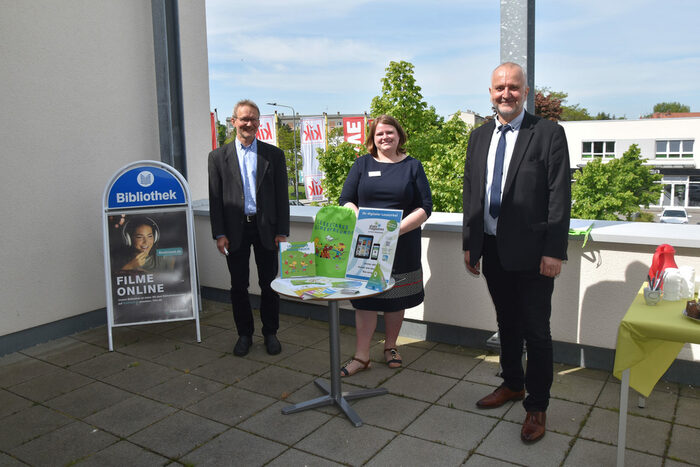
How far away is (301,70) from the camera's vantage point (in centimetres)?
4731

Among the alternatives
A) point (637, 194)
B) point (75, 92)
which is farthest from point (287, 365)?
point (637, 194)

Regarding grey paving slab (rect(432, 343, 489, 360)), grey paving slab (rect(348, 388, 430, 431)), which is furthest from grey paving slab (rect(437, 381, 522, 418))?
grey paving slab (rect(432, 343, 489, 360))

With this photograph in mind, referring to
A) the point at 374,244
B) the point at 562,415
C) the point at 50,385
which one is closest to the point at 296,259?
the point at 374,244

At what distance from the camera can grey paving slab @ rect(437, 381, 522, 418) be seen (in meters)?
2.84

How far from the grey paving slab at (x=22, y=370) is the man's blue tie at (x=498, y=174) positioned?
316 centimetres

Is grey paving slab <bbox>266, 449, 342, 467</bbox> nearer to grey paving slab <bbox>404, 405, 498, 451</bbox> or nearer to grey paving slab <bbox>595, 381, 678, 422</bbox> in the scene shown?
grey paving slab <bbox>404, 405, 498, 451</bbox>

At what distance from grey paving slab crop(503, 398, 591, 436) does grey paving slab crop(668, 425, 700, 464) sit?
41 cm

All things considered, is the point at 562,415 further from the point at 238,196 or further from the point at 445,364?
the point at 238,196

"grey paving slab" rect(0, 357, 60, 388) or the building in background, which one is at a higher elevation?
the building in background

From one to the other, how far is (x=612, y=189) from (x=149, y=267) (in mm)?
34448

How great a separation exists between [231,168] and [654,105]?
312 ft

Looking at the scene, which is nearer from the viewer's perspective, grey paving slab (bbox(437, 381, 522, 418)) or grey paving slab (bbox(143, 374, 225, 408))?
grey paving slab (bbox(437, 381, 522, 418))

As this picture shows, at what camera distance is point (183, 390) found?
3.21 meters

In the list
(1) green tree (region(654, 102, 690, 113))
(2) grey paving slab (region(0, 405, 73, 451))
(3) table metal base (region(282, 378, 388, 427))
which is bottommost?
(2) grey paving slab (region(0, 405, 73, 451))
